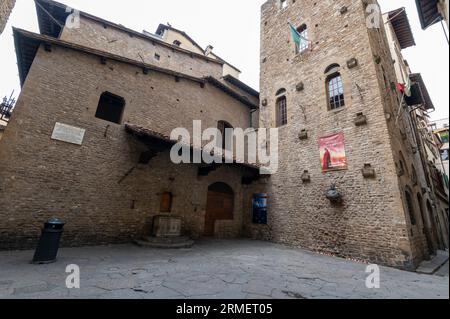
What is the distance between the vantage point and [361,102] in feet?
24.2

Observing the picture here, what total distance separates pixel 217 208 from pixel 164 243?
11.2ft

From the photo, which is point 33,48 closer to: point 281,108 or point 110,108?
point 110,108

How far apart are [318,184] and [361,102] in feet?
10.8

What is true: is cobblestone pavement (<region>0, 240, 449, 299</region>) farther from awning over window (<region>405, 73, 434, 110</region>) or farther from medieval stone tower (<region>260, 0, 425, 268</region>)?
awning over window (<region>405, 73, 434, 110</region>)

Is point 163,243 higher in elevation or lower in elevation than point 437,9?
lower

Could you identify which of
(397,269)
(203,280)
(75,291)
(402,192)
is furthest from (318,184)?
(75,291)

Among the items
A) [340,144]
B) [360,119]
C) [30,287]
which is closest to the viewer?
[30,287]

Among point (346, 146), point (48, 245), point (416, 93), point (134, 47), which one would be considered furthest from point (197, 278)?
point (416, 93)

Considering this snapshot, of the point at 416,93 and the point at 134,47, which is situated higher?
the point at 134,47

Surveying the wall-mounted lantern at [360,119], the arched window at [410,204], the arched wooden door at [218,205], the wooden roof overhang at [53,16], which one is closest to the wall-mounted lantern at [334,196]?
the arched window at [410,204]

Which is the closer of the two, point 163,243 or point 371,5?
point 163,243

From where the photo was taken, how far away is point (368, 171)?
661cm

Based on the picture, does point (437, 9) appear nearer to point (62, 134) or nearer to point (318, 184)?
point (318, 184)

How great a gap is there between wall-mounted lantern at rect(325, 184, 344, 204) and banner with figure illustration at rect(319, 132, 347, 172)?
0.81 metres
